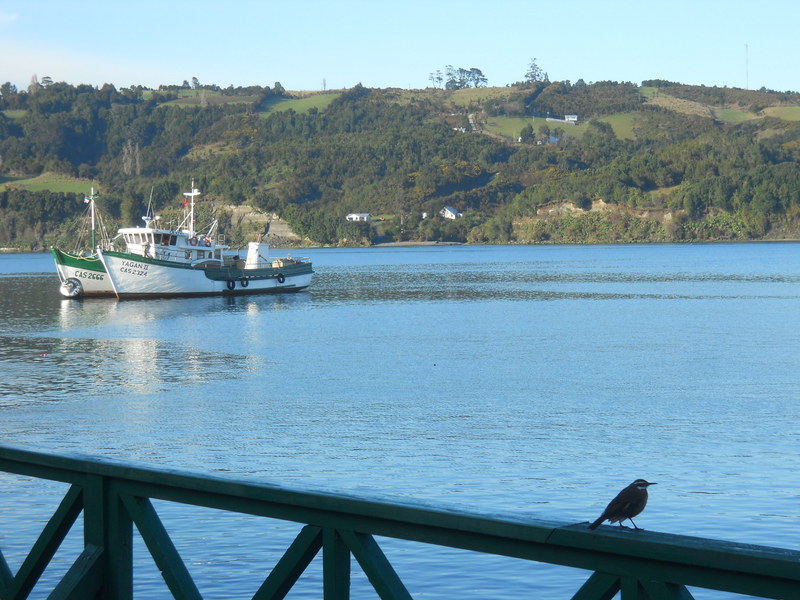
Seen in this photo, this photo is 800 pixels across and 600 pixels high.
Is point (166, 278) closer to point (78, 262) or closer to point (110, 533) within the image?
point (78, 262)

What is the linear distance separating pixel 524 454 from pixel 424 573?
25.3 ft

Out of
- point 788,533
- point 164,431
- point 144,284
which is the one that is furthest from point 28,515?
point 144,284

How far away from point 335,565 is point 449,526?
0.59 meters

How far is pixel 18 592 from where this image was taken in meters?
5.03

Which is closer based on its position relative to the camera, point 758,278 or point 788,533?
point 788,533

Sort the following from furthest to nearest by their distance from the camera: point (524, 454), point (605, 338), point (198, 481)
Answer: point (605, 338) < point (524, 454) < point (198, 481)

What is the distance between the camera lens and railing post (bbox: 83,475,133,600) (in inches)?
181

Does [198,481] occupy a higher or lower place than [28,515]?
higher

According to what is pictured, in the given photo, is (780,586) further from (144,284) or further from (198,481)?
(144,284)

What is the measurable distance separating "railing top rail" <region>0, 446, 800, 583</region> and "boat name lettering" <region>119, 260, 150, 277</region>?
7266 cm

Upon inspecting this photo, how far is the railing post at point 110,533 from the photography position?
4598mm

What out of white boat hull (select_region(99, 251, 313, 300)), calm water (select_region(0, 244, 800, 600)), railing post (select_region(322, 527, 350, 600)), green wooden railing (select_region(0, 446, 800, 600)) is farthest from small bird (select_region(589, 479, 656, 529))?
white boat hull (select_region(99, 251, 313, 300))

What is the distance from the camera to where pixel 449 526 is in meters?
3.61

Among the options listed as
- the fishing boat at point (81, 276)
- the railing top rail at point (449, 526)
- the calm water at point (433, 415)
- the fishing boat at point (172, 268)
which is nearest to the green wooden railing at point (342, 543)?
the railing top rail at point (449, 526)
